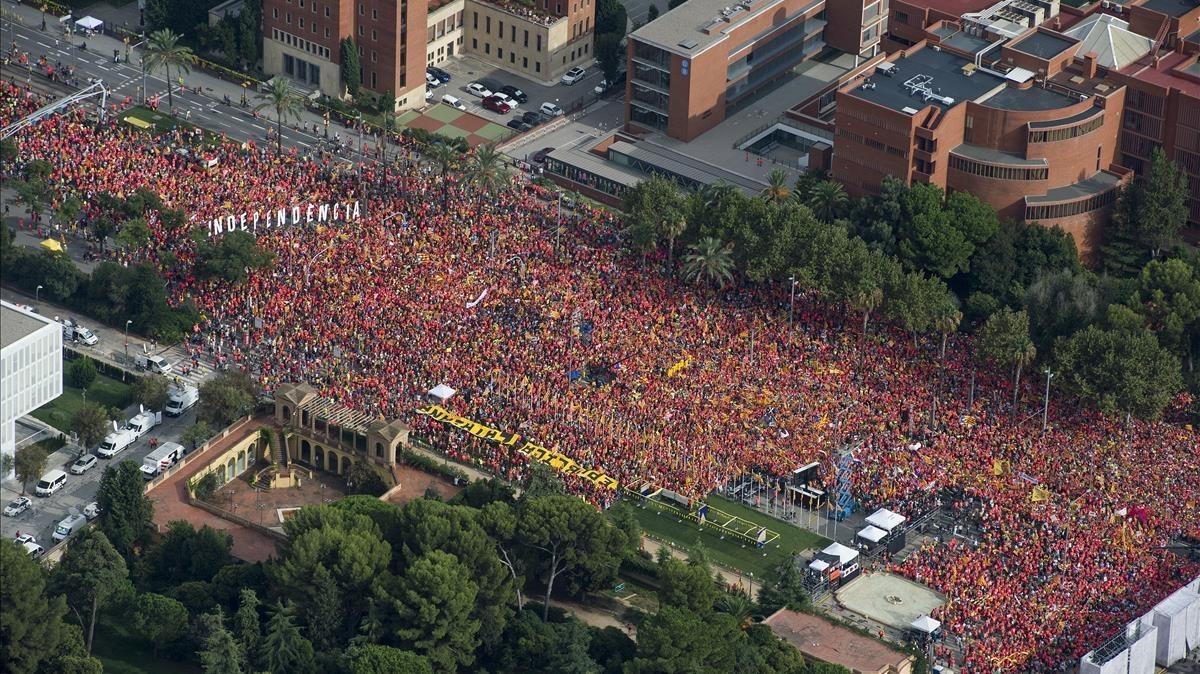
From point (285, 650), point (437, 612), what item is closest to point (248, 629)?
point (285, 650)

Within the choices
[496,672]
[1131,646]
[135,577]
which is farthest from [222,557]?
[1131,646]

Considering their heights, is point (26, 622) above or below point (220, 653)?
above

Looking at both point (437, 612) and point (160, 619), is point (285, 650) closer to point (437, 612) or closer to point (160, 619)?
point (160, 619)

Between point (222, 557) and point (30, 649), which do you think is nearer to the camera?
point (30, 649)

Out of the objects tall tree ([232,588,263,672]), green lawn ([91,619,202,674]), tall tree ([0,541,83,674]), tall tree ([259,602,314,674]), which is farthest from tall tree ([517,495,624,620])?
tall tree ([0,541,83,674])

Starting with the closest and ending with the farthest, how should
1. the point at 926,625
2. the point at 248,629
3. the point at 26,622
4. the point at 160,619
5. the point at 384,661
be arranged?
1. the point at 26,622
2. the point at 384,661
3. the point at 248,629
4. the point at 160,619
5. the point at 926,625

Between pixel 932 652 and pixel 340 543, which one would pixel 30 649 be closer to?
pixel 340 543

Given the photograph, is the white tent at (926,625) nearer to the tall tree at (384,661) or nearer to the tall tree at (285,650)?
the tall tree at (384,661)

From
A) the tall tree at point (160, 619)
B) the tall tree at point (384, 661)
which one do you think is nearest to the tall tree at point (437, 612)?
the tall tree at point (384, 661)
